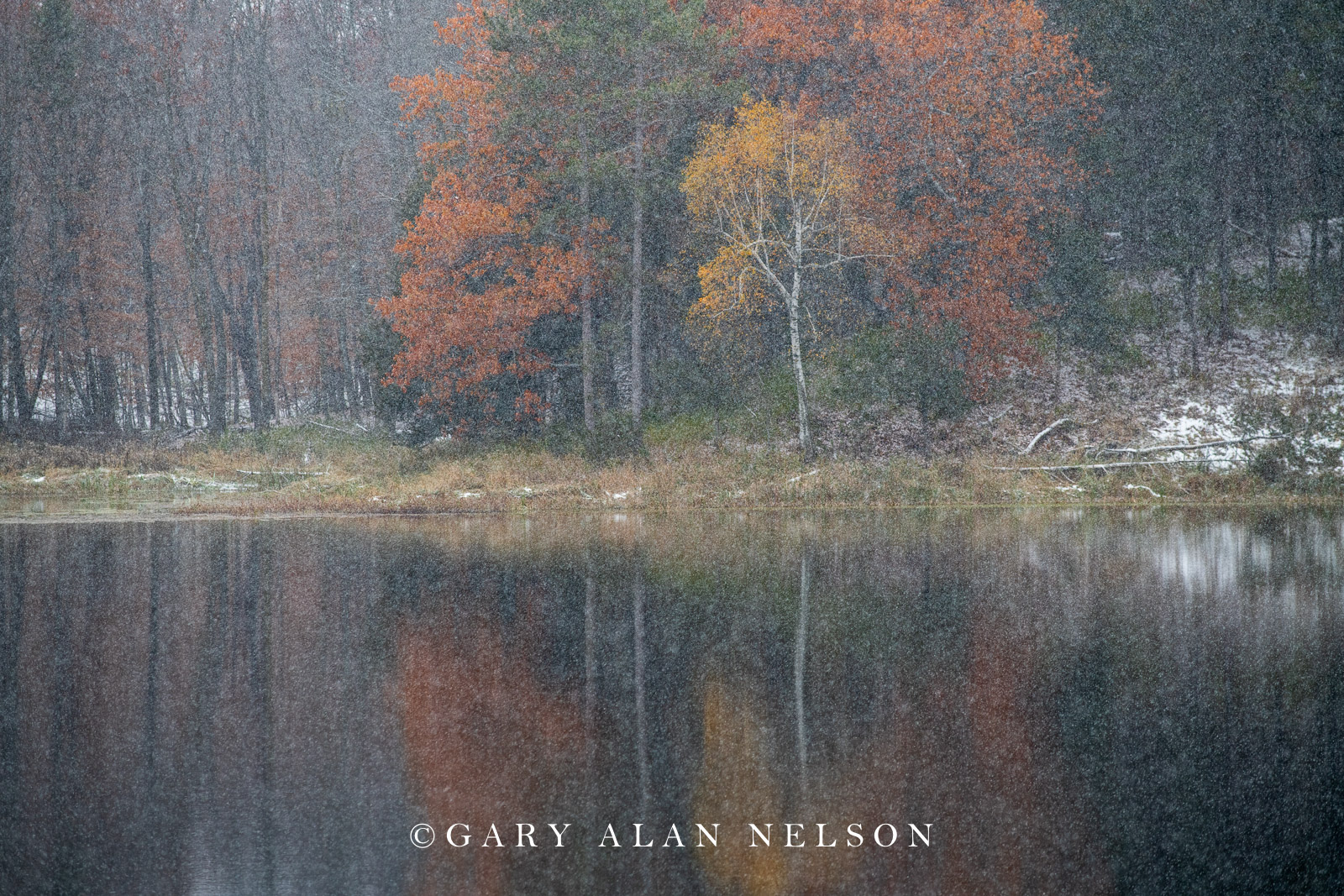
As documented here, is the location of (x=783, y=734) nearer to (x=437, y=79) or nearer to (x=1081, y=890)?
(x=1081, y=890)

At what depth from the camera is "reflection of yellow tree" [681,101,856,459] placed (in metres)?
30.0

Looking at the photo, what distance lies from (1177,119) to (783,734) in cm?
3330

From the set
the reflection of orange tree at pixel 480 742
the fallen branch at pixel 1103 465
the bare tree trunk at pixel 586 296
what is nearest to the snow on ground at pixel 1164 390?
the fallen branch at pixel 1103 465

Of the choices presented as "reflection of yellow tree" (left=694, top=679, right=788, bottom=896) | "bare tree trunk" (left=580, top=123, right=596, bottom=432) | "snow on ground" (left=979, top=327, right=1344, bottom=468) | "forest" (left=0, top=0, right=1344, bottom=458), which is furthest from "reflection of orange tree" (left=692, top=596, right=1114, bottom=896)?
"bare tree trunk" (left=580, top=123, right=596, bottom=432)

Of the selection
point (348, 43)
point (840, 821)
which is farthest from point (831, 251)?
point (348, 43)

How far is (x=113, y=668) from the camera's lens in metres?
10.0

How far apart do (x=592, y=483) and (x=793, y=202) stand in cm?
920

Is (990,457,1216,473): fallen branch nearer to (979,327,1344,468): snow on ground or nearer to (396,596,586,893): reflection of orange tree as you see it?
(979,327,1344,468): snow on ground

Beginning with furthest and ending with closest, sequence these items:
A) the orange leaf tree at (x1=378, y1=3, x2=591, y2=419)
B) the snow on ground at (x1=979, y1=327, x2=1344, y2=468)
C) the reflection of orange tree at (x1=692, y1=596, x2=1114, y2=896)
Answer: the orange leaf tree at (x1=378, y1=3, x2=591, y2=419), the snow on ground at (x1=979, y1=327, x2=1344, y2=468), the reflection of orange tree at (x1=692, y1=596, x2=1114, y2=896)

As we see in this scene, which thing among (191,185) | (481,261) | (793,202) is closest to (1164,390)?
(793,202)

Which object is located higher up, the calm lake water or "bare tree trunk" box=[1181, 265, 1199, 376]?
"bare tree trunk" box=[1181, 265, 1199, 376]

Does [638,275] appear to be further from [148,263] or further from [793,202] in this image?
[148,263]

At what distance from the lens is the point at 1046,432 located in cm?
3130

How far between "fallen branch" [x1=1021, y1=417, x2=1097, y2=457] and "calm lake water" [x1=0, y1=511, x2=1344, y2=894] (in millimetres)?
15122
